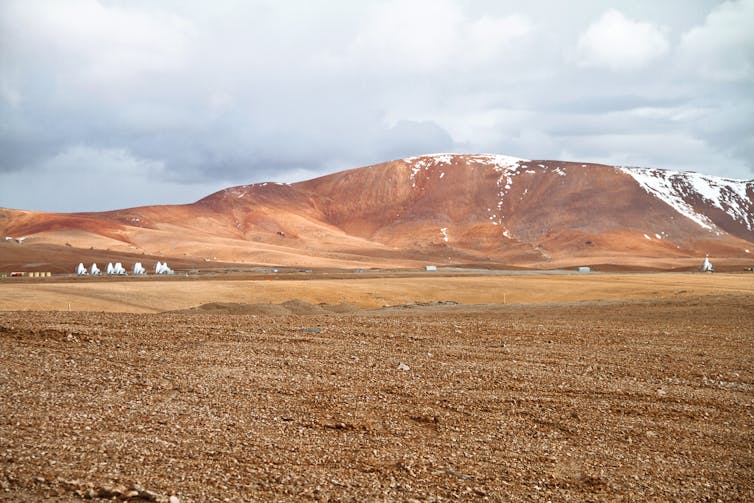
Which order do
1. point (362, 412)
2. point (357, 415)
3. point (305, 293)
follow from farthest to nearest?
point (305, 293)
point (362, 412)
point (357, 415)

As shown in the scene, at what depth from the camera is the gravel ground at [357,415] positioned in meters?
7.64

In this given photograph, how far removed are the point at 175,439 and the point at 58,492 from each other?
75.8 inches

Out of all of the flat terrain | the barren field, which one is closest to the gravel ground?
the barren field

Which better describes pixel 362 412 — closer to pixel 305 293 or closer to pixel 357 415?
pixel 357 415

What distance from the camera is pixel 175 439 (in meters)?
8.53

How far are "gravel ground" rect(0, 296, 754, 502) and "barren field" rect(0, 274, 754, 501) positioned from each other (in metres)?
0.04

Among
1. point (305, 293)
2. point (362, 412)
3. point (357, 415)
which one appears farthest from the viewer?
point (305, 293)

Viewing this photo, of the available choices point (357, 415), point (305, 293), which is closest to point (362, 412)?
point (357, 415)

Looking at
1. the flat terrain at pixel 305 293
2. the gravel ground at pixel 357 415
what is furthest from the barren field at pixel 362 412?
the flat terrain at pixel 305 293

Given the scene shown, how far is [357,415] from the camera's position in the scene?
33.9 ft

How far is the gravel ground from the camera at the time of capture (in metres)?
7.64

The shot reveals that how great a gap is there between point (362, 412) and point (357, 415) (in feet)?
0.65

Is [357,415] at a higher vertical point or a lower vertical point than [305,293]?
lower

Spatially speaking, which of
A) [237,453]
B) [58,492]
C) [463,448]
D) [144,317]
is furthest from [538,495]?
[144,317]
